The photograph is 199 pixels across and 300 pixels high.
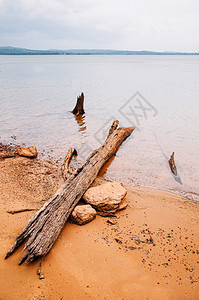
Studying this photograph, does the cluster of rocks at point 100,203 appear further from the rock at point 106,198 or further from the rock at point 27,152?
the rock at point 27,152

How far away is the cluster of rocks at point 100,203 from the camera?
12.5 feet

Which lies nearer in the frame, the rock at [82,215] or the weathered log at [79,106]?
the rock at [82,215]

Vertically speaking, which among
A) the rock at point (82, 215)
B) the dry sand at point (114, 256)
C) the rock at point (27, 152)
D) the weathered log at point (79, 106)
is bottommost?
the dry sand at point (114, 256)

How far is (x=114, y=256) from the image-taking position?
3.18 m

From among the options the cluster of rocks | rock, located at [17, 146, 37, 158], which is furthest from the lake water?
the cluster of rocks

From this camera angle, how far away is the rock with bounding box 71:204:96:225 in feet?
12.4

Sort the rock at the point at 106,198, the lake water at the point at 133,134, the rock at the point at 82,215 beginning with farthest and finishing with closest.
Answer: the lake water at the point at 133,134
the rock at the point at 106,198
the rock at the point at 82,215

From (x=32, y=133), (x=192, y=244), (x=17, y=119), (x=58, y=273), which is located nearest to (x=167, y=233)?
(x=192, y=244)

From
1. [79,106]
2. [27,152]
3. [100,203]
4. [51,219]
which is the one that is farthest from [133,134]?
[51,219]

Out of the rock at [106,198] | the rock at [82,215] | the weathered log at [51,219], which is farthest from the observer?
the rock at [106,198]

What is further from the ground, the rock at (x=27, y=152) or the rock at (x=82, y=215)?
the rock at (x=27, y=152)

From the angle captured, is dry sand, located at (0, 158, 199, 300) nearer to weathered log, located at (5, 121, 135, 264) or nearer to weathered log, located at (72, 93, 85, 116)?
weathered log, located at (5, 121, 135, 264)

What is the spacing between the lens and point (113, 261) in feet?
10.2

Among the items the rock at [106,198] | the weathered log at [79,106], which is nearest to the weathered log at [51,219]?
the rock at [106,198]
